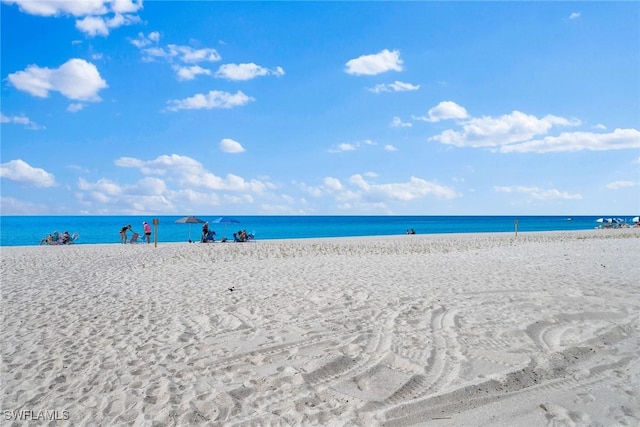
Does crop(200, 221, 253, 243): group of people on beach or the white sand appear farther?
crop(200, 221, 253, 243): group of people on beach

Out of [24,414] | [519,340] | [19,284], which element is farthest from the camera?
[19,284]

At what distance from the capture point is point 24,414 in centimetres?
436

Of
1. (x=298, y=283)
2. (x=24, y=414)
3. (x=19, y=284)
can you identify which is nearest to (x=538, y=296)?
(x=298, y=283)

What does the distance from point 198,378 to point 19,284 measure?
30.0 ft

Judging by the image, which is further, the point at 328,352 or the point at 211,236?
the point at 211,236

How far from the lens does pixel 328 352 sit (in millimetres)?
5922

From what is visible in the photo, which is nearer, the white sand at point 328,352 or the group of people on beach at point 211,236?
the white sand at point 328,352

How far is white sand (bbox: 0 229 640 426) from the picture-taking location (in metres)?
4.42

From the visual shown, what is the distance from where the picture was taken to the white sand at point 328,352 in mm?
4418

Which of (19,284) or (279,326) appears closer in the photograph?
(279,326)

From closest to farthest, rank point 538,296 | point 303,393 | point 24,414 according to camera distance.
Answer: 1. point 24,414
2. point 303,393
3. point 538,296

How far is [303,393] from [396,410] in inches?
39.5

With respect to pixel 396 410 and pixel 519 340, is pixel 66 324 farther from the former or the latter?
Answer: pixel 519 340

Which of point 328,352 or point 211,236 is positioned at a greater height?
point 211,236
